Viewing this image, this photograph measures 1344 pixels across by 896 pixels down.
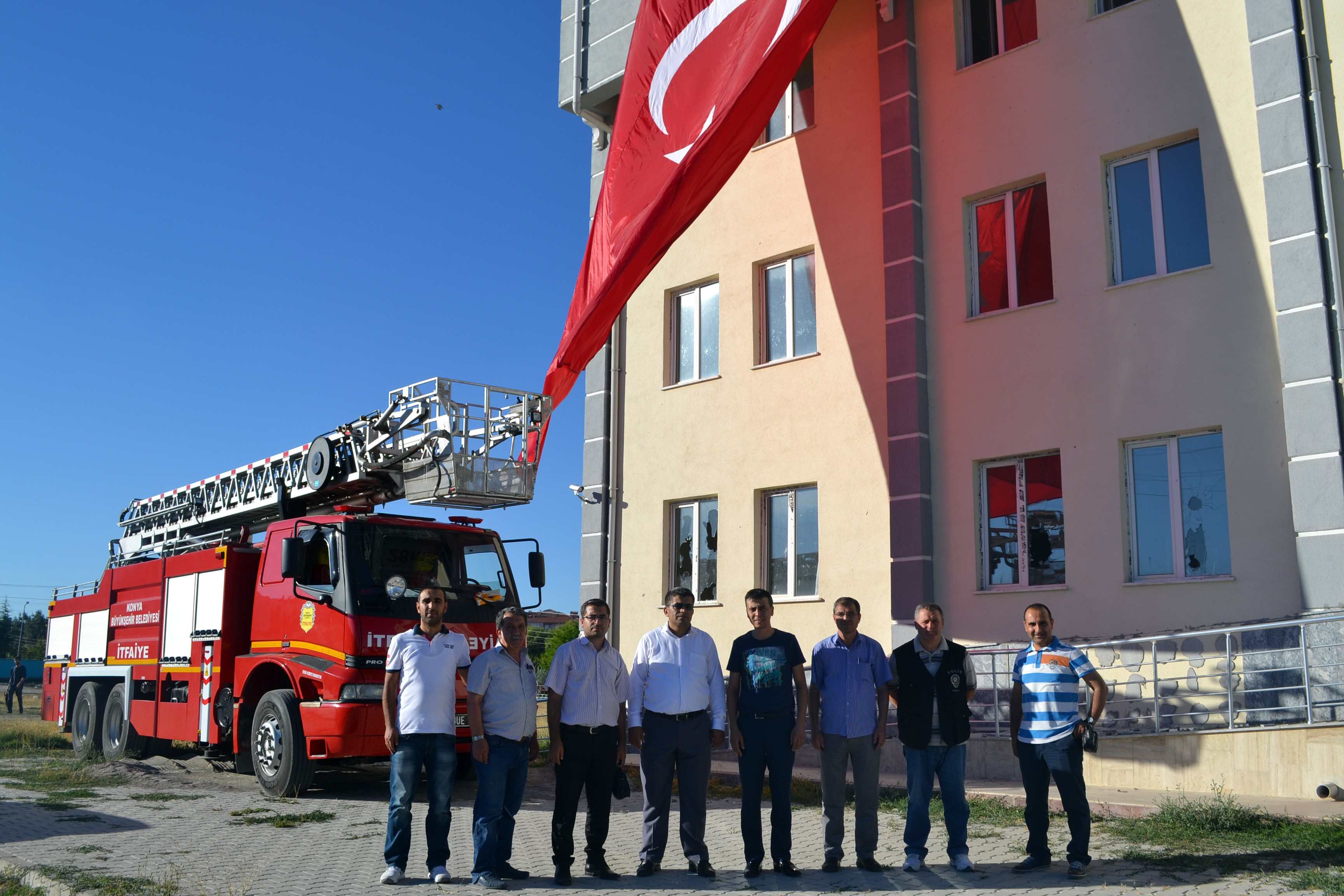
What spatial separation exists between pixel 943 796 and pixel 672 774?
1.81 metres

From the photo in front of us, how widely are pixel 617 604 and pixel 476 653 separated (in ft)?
17.7

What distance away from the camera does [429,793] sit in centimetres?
737

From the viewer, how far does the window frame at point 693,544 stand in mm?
15648

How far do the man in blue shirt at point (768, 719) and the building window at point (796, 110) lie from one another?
376 inches

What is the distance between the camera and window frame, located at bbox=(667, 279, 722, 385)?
16.4m

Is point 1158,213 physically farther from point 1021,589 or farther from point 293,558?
point 293,558

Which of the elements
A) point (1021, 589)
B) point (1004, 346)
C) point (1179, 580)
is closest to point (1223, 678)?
point (1179, 580)

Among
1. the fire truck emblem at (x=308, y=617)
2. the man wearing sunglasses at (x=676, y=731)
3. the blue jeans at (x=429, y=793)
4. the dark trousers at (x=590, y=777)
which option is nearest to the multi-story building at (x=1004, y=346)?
the man wearing sunglasses at (x=676, y=731)

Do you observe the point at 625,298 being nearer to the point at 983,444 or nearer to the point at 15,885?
the point at 983,444

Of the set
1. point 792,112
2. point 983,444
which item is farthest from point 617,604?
point 792,112

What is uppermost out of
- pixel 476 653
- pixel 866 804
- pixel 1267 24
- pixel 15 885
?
pixel 1267 24

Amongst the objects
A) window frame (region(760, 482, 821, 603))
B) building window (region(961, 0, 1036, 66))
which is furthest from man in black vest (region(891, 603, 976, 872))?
building window (region(961, 0, 1036, 66))

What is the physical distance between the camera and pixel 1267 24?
439 inches

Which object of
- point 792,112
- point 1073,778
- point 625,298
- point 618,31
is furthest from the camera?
point 618,31
